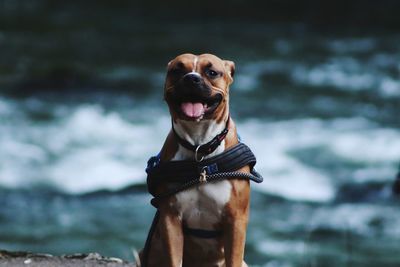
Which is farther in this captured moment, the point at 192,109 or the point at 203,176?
the point at 203,176

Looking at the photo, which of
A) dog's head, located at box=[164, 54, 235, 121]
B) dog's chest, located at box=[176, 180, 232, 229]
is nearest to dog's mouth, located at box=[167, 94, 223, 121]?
dog's head, located at box=[164, 54, 235, 121]

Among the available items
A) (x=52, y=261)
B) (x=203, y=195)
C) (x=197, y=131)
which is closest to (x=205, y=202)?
(x=203, y=195)

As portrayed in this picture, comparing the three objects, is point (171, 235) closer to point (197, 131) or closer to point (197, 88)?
point (197, 131)

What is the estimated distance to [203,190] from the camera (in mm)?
3123

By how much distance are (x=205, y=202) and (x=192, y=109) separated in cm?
34

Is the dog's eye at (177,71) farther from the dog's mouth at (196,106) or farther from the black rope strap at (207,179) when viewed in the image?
the black rope strap at (207,179)

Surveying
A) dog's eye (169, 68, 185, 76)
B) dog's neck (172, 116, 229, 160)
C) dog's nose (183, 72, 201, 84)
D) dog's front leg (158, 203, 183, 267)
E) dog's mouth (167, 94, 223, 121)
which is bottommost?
dog's front leg (158, 203, 183, 267)

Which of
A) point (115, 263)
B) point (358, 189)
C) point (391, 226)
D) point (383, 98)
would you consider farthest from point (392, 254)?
point (383, 98)

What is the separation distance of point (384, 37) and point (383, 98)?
3978 millimetres

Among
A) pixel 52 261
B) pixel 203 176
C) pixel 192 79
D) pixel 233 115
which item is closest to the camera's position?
pixel 192 79

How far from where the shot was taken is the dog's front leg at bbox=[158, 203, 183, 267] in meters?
3.13

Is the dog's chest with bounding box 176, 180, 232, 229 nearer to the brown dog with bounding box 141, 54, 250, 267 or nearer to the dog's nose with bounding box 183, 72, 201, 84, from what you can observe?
the brown dog with bounding box 141, 54, 250, 267

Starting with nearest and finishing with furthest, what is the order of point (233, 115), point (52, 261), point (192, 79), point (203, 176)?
point (192, 79) → point (203, 176) → point (52, 261) → point (233, 115)

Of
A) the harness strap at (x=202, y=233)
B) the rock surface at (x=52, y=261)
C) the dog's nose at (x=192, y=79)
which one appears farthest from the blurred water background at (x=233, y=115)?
the dog's nose at (x=192, y=79)
